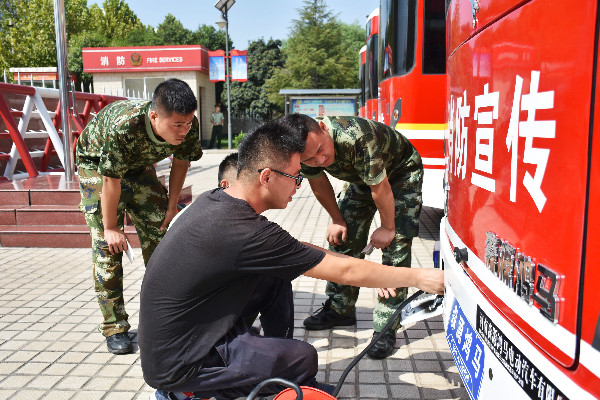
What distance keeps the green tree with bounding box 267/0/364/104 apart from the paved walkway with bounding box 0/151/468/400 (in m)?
28.7

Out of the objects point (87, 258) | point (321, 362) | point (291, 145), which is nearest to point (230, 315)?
point (291, 145)

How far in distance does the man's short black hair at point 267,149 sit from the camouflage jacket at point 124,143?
46.7 inches

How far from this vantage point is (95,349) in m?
3.20

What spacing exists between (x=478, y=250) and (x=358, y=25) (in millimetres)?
66037

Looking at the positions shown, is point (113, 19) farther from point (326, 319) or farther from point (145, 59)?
point (326, 319)

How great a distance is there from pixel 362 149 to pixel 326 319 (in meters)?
1.33

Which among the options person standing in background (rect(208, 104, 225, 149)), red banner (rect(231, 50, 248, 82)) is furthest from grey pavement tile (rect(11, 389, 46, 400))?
red banner (rect(231, 50, 248, 82))

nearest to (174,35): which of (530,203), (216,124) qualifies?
(216,124)

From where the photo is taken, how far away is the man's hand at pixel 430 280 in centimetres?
212

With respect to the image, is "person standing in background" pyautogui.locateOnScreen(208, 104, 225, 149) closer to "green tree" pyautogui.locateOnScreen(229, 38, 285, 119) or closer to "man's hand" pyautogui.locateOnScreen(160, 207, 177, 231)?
"green tree" pyautogui.locateOnScreen(229, 38, 285, 119)

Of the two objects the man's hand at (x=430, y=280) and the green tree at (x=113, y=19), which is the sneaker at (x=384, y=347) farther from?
the green tree at (x=113, y=19)

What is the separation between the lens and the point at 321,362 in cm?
299

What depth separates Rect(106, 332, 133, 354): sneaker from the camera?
3105 mm

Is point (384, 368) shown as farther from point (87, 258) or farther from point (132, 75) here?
point (132, 75)
